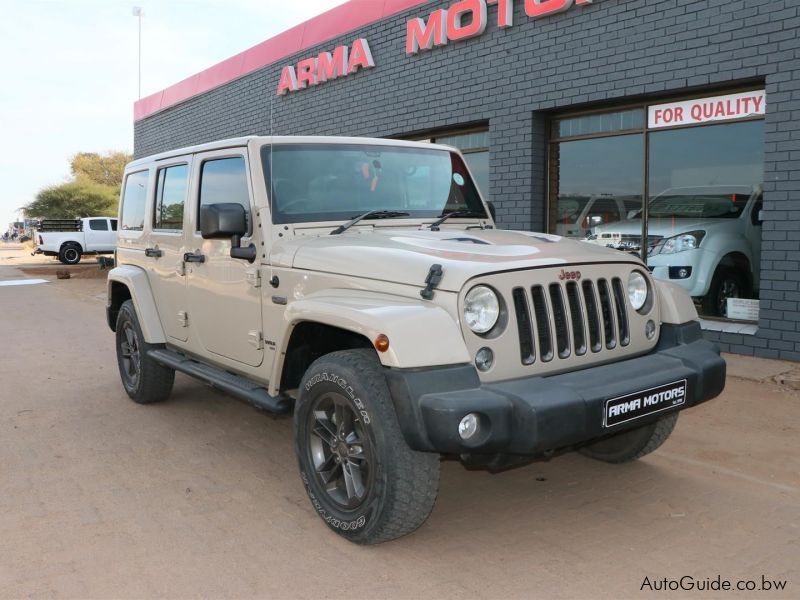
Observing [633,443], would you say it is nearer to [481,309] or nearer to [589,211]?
[481,309]

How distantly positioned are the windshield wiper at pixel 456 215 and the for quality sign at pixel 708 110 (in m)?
4.09

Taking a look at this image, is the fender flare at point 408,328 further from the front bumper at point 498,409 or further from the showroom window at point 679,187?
the showroom window at point 679,187

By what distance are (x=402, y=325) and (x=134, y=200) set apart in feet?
13.0

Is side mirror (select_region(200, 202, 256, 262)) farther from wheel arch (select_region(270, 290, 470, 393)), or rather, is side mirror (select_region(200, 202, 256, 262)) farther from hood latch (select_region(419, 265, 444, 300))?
hood latch (select_region(419, 265, 444, 300))

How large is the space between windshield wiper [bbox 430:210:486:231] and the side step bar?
1355mm

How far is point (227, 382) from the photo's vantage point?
14.7 ft

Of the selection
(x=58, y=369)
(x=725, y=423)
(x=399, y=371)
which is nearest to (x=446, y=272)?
(x=399, y=371)

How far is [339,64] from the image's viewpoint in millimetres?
12469

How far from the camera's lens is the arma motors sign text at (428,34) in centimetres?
915

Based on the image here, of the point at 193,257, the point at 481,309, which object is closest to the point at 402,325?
the point at 481,309

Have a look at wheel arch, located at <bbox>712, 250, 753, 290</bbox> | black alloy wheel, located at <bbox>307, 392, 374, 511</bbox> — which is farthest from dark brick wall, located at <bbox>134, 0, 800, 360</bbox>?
black alloy wheel, located at <bbox>307, 392, 374, 511</bbox>

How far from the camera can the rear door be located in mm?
5184

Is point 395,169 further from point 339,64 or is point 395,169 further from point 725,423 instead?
point 339,64

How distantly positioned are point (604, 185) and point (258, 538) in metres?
6.97
